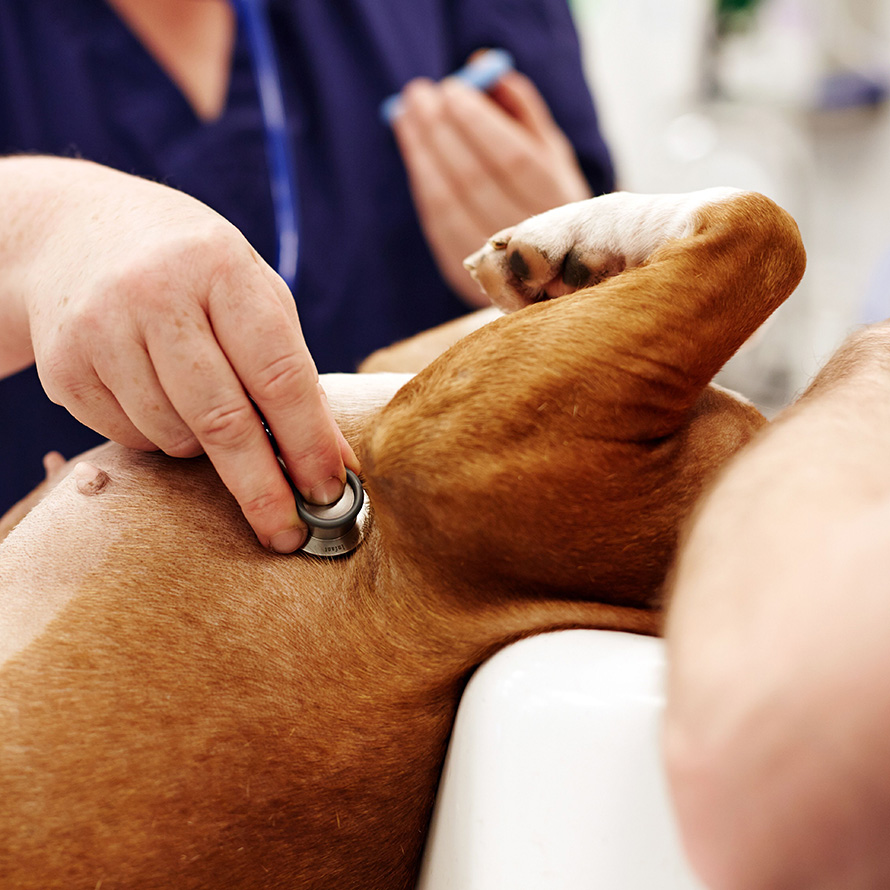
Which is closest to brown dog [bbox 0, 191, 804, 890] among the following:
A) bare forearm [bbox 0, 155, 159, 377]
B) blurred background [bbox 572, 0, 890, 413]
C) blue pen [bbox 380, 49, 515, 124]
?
bare forearm [bbox 0, 155, 159, 377]

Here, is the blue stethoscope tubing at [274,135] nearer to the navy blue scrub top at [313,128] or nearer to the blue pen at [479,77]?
the navy blue scrub top at [313,128]

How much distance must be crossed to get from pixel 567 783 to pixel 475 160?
3.43ft

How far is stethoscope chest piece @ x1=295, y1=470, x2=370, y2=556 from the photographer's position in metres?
0.60

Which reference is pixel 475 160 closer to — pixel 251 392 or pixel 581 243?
pixel 581 243

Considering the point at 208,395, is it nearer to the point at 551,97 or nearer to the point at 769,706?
the point at 769,706

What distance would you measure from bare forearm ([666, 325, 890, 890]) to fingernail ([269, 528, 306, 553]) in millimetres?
317

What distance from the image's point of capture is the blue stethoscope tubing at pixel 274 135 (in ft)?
4.00

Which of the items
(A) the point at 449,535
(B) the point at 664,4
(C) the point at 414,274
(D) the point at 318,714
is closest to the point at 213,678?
(D) the point at 318,714

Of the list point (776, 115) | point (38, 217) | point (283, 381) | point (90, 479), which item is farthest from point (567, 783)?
point (776, 115)

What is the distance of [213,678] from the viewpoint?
533 millimetres

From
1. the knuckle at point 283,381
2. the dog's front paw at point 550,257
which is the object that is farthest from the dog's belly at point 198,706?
the dog's front paw at point 550,257

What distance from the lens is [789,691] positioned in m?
0.29

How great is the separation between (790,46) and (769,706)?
301 centimetres

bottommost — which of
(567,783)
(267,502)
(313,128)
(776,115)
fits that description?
(776,115)
